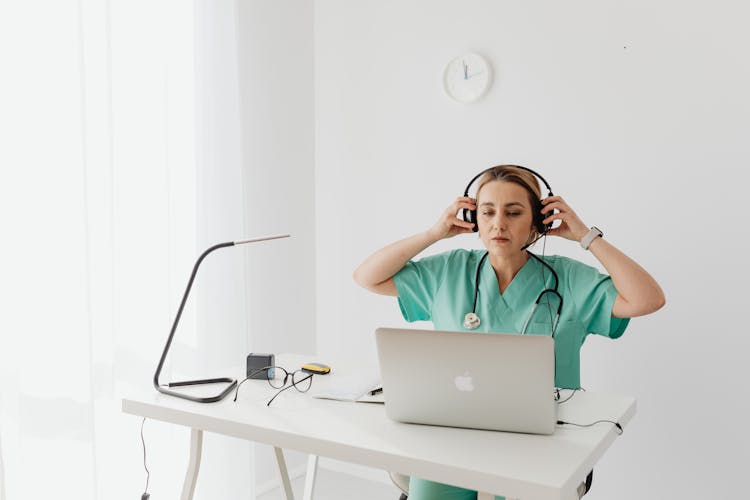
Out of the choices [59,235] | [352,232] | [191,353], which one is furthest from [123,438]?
[352,232]

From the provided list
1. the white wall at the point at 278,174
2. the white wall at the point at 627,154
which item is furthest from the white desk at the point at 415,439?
the white wall at the point at 278,174

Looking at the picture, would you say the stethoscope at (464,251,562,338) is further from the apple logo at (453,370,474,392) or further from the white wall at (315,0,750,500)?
the white wall at (315,0,750,500)

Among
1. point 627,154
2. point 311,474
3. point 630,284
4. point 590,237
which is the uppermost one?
point 627,154

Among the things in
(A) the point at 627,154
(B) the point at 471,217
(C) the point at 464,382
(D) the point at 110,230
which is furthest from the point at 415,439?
(A) the point at 627,154

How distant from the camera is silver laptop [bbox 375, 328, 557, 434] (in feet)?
4.00

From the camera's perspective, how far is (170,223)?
2.37 m

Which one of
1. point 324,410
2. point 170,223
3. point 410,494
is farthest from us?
point 170,223

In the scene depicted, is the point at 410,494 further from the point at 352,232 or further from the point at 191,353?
the point at 352,232

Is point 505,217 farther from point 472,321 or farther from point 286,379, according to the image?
point 286,379

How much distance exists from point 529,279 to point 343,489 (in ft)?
5.12

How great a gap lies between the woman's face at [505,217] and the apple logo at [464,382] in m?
0.62

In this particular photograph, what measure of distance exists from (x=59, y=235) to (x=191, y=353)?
70 cm

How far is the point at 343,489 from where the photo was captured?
290cm

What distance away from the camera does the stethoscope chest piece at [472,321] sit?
180 centimetres
